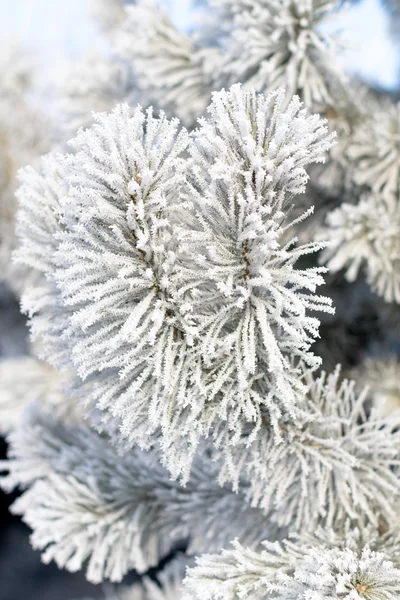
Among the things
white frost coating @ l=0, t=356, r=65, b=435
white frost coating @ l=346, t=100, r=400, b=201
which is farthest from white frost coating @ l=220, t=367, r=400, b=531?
white frost coating @ l=0, t=356, r=65, b=435

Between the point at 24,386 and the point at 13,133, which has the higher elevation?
the point at 13,133

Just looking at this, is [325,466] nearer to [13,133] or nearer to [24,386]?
[24,386]

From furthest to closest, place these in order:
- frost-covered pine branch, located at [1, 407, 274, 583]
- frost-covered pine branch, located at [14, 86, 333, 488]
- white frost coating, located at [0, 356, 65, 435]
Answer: white frost coating, located at [0, 356, 65, 435]
frost-covered pine branch, located at [1, 407, 274, 583]
frost-covered pine branch, located at [14, 86, 333, 488]

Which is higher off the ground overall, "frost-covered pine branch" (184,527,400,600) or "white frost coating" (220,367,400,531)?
"white frost coating" (220,367,400,531)

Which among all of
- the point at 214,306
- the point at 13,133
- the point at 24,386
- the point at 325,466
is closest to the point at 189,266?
the point at 214,306

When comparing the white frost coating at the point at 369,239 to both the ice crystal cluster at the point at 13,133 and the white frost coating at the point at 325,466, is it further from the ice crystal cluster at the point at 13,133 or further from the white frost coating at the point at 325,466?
the ice crystal cluster at the point at 13,133

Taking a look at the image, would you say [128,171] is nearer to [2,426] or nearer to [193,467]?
[193,467]

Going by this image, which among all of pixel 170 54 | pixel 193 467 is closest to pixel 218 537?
pixel 193 467

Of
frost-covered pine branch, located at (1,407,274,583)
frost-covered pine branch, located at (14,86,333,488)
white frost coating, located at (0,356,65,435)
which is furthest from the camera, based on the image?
white frost coating, located at (0,356,65,435)

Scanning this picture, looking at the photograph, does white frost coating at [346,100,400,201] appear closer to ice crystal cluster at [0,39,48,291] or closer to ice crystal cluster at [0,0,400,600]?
ice crystal cluster at [0,0,400,600]

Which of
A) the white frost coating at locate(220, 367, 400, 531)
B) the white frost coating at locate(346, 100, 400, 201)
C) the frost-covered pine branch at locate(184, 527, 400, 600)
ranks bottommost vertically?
the frost-covered pine branch at locate(184, 527, 400, 600)
